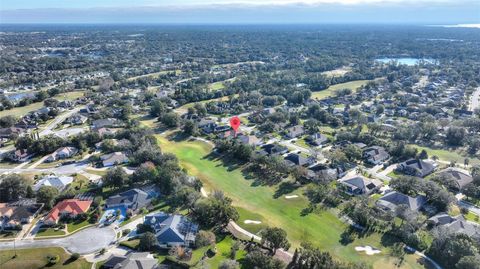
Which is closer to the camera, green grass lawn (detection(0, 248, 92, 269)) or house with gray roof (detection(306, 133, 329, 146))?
green grass lawn (detection(0, 248, 92, 269))

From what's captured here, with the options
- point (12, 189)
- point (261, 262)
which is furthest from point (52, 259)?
point (261, 262)

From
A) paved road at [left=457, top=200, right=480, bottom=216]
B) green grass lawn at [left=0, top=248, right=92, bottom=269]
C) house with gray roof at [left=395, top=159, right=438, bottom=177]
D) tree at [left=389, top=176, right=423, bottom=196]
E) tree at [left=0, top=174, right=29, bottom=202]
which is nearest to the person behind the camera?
green grass lawn at [left=0, top=248, right=92, bottom=269]

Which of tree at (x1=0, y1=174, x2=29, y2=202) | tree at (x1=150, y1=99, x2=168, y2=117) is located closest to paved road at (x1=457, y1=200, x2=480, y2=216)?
tree at (x1=0, y1=174, x2=29, y2=202)

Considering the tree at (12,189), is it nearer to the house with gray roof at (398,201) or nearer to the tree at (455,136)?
the house with gray roof at (398,201)

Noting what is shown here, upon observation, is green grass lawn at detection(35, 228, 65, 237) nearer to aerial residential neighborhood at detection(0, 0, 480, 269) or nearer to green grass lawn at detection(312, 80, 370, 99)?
aerial residential neighborhood at detection(0, 0, 480, 269)

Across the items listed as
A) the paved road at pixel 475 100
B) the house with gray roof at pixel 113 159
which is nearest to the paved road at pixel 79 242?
the house with gray roof at pixel 113 159

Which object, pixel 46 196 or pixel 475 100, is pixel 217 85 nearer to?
pixel 475 100
